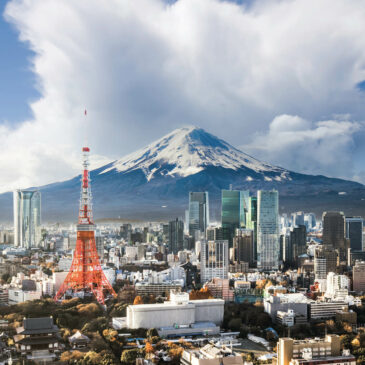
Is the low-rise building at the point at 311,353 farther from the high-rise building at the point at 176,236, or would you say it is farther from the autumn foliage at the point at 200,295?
the high-rise building at the point at 176,236

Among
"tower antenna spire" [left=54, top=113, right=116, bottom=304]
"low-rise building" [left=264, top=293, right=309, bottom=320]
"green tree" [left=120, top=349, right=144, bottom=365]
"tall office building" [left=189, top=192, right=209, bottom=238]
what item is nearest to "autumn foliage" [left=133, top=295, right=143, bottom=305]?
"tower antenna spire" [left=54, top=113, right=116, bottom=304]

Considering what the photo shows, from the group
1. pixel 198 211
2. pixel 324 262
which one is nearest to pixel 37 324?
pixel 324 262

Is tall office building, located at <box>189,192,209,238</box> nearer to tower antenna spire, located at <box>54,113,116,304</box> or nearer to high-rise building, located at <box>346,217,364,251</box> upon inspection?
high-rise building, located at <box>346,217,364,251</box>

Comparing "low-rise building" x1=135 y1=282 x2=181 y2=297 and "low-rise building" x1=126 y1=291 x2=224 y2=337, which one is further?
"low-rise building" x1=135 y1=282 x2=181 y2=297

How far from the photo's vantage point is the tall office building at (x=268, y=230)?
1628 centimetres

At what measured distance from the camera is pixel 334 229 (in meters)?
17.5

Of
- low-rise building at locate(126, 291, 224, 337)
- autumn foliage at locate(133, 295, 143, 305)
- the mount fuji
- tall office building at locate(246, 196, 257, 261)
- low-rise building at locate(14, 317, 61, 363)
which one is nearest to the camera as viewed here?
low-rise building at locate(14, 317, 61, 363)

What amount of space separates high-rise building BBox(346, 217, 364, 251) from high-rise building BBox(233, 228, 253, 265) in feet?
9.78

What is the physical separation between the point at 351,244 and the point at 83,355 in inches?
493

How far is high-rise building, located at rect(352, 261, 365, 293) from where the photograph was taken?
12.0 metres

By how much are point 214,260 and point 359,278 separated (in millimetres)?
3445

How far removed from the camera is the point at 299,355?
5.83 m

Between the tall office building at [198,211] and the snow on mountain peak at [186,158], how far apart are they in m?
1.24

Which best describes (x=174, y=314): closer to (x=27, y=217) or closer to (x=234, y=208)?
(x=27, y=217)
